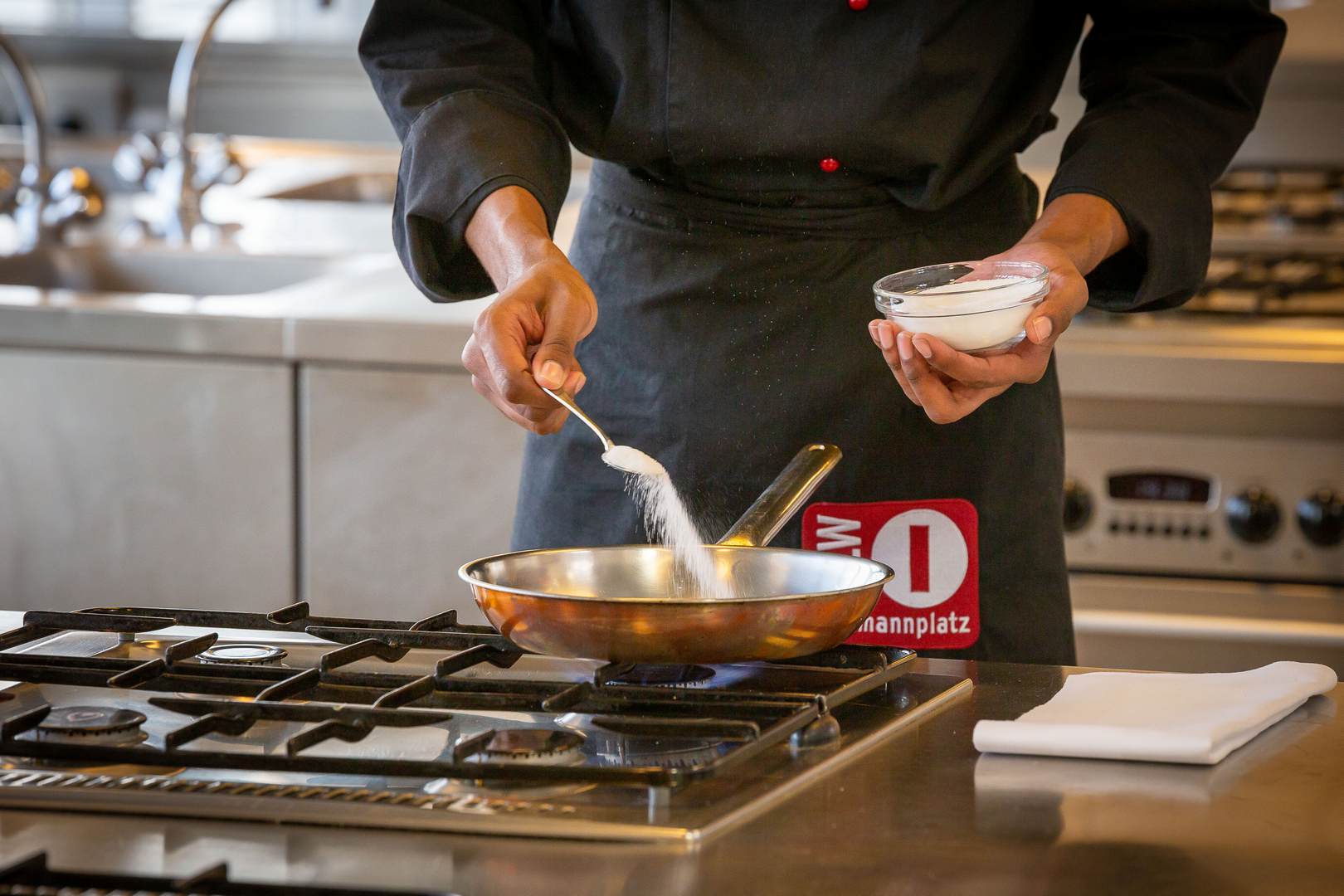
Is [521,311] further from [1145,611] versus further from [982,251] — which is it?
[1145,611]

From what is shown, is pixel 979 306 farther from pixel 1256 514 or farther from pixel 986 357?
pixel 1256 514

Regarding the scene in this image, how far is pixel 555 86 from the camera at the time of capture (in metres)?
1.12

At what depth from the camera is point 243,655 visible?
0.78 m

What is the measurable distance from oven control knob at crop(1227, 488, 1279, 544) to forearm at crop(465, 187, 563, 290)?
0.93 meters

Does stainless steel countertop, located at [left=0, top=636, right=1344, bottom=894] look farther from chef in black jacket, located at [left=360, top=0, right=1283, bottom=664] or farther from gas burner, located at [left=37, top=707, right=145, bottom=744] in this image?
chef in black jacket, located at [left=360, top=0, right=1283, bottom=664]

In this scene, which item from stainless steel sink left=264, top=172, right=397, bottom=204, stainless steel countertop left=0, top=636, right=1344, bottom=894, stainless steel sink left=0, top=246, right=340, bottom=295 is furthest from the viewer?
stainless steel sink left=264, top=172, right=397, bottom=204

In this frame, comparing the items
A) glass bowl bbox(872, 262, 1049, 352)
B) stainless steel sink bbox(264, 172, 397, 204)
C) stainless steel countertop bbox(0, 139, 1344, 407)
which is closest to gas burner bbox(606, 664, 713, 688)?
glass bowl bbox(872, 262, 1049, 352)

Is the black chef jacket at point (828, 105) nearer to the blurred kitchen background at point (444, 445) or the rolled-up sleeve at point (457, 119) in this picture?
the rolled-up sleeve at point (457, 119)

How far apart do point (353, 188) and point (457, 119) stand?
1.74 metres

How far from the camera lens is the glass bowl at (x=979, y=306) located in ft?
2.75

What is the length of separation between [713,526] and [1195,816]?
0.51 m

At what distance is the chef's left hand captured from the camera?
845 mm

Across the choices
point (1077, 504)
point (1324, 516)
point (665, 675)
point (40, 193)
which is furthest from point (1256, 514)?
point (40, 193)

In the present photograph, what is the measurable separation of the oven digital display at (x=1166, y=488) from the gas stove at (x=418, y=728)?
963 millimetres
